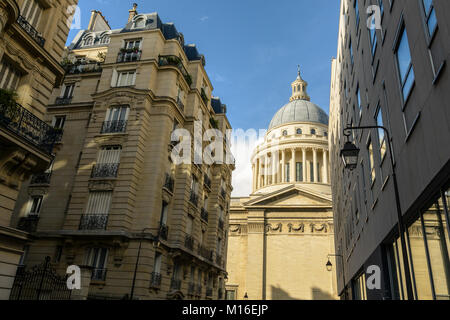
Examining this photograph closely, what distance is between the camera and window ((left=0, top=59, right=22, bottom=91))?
12.2 m

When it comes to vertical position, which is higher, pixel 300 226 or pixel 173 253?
pixel 300 226

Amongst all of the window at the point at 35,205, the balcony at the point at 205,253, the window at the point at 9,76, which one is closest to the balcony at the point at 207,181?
the balcony at the point at 205,253

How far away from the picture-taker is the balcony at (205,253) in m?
29.0

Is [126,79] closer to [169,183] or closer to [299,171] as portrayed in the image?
[169,183]

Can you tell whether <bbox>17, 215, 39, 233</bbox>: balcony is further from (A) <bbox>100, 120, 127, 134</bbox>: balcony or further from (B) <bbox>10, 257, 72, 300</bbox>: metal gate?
(A) <bbox>100, 120, 127, 134</bbox>: balcony

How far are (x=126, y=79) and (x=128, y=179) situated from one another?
787 cm

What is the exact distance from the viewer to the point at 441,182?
772 centimetres

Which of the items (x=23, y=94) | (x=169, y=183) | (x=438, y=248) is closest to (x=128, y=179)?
(x=169, y=183)

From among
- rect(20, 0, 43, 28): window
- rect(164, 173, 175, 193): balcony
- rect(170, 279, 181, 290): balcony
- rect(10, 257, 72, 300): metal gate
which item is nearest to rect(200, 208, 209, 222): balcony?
rect(164, 173, 175, 193): balcony

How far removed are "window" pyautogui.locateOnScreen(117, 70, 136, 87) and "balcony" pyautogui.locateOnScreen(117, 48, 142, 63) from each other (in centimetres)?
101

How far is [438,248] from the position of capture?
8266mm

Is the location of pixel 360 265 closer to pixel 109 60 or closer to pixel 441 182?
pixel 441 182

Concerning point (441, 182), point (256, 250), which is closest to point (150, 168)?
point (441, 182)
